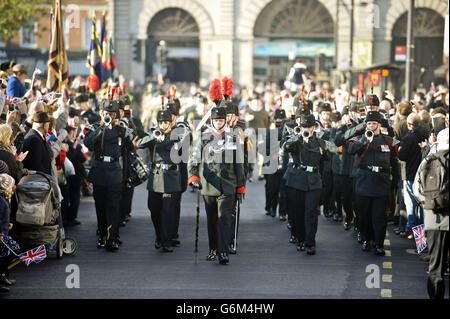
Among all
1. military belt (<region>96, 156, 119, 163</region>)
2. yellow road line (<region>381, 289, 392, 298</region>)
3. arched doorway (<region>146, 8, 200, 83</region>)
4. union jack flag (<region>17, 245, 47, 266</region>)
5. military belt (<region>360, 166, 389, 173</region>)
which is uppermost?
arched doorway (<region>146, 8, 200, 83</region>)

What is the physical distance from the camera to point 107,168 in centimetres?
1249

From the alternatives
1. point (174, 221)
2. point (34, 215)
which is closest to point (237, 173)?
point (174, 221)

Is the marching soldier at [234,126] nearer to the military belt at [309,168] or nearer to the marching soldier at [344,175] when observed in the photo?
the military belt at [309,168]

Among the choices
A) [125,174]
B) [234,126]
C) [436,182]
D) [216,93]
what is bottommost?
[125,174]

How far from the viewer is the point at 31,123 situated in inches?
492

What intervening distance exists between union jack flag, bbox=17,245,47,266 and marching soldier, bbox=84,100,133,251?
5.22 ft

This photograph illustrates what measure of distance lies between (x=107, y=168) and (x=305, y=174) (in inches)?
106

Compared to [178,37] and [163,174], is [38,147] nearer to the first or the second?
[163,174]

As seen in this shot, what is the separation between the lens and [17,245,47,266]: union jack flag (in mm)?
10727

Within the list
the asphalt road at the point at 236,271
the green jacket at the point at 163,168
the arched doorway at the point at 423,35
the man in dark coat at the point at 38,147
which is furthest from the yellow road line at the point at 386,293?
the arched doorway at the point at 423,35

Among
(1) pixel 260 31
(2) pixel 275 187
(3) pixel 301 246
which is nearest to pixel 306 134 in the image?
(3) pixel 301 246

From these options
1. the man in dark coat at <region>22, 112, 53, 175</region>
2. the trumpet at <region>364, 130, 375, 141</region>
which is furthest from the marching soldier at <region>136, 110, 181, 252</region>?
the trumpet at <region>364, 130, 375, 141</region>

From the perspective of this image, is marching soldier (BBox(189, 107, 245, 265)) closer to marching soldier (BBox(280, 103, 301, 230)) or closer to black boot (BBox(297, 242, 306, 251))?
black boot (BBox(297, 242, 306, 251))
